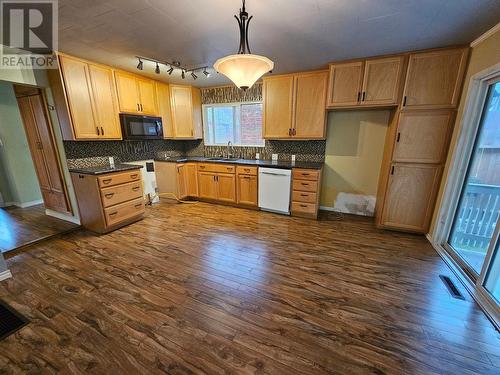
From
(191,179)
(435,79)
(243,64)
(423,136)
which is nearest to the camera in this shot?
(243,64)

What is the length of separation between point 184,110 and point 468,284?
16.3 feet

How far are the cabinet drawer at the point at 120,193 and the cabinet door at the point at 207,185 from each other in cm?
124

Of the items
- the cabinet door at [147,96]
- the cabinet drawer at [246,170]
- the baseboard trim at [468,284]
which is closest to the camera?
the baseboard trim at [468,284]

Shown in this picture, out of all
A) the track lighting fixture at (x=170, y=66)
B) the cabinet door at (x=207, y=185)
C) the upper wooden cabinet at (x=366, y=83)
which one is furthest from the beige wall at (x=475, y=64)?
the cabinet door at (x=207, y=185)

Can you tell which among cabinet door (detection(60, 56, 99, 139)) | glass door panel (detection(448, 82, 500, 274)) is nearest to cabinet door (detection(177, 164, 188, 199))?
cabinet door (detection(60, 56, 99, 139))

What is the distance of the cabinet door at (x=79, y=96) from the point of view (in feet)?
8.60

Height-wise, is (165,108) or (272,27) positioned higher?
(272,27)

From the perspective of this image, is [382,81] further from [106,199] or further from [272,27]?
[106,199]

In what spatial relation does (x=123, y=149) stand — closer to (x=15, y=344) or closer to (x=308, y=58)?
(x=15, y=344)

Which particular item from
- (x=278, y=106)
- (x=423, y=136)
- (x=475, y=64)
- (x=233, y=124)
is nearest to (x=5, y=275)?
(x=233, y=124)

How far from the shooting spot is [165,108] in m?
4.05

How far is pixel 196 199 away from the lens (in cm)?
454

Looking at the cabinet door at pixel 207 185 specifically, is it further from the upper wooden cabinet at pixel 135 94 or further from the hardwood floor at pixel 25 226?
the hardwood floor at pixel 25 226

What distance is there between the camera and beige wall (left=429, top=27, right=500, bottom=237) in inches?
75.2
